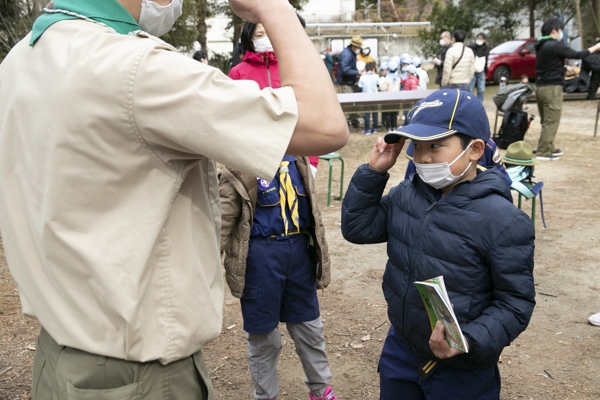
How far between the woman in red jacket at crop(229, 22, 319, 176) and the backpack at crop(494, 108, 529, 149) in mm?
8021

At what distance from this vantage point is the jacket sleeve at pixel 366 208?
104 inches

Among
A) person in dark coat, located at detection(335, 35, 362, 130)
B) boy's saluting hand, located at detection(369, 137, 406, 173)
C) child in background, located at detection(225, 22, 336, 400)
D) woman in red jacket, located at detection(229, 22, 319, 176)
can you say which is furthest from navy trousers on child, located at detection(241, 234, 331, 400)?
person in dark coat, located at detection(335, 35, 362, 130)

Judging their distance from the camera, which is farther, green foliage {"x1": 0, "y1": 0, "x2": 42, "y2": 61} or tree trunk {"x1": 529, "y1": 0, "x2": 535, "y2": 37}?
tree trunk {"x1": 529, "y1": 0, "x2": 535, "y2": 37}

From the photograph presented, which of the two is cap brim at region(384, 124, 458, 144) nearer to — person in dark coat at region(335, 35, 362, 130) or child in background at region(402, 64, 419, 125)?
person in dark coat at region(335, 35, 362, 130)

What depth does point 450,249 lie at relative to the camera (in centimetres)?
239

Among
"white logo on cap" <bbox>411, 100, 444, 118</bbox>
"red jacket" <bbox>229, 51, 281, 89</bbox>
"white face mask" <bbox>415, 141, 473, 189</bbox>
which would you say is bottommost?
"white face mask" <bbox>415, 141, 473, 189</bbox>

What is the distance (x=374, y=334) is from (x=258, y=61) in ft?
6.70

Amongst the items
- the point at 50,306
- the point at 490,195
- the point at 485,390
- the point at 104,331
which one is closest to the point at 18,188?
the point at 50,306

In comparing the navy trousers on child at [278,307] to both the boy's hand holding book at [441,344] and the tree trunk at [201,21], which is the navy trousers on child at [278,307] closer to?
the boy's hand holding book at [441,344]

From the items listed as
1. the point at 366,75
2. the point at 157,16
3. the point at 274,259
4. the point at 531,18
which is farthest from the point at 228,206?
the point at 531,18

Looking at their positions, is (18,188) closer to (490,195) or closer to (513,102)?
(490,195)

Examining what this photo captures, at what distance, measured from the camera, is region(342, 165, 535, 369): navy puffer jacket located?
2.31m

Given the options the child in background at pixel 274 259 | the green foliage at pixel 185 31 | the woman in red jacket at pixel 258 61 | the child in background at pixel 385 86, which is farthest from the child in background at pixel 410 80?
the child in background at pixel 274 259

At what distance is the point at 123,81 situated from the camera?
1.38 meters
